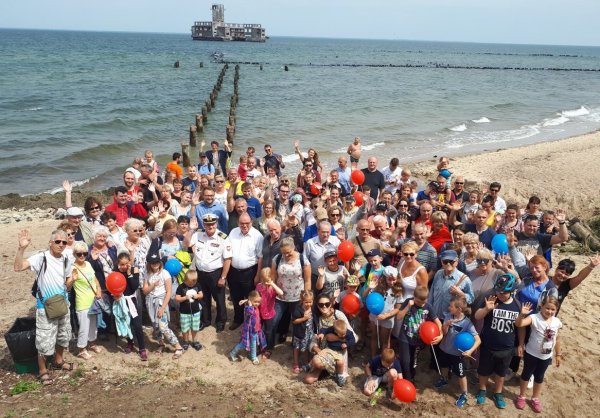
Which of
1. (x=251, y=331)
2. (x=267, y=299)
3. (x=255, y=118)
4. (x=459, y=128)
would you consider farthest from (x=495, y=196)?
(x=255, y=118)

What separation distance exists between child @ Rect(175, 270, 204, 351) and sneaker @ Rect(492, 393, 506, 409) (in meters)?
3.93

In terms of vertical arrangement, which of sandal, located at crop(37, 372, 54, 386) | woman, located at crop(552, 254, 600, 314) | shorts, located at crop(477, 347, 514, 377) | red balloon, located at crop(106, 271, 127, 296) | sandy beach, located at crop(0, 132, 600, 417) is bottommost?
sandy beach, located at crop(0, 132, 600, 417)

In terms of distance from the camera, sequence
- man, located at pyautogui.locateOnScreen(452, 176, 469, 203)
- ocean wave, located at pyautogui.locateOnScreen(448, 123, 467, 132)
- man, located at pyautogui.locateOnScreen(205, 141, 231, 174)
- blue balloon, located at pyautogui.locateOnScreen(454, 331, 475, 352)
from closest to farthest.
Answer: blue balloon, located at pyautogui.locateOnScreen(454, 331, 475, 352)
man, located at pyautogui.locateOnScreen(452, 176, 469, 203)
man, located at pyautogui.locateOnScreen(205, 141, 231, 174)
ocean wave, located at pyautogui.locateOnScreen(448, 123, 467, 132)

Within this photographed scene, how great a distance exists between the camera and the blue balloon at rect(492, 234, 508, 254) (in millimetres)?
6258

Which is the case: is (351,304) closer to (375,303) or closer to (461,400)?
(375,303)

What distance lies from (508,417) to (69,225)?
595 centimetres

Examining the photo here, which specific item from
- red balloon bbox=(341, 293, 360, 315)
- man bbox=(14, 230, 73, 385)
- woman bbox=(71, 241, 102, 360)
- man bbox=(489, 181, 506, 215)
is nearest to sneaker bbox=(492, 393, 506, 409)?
red balloon bbox=(341, 293, 360, 315)

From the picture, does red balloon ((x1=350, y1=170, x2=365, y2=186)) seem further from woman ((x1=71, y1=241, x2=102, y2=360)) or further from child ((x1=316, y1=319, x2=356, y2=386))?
woman ((x1=71, y1=241, x2=102, y2=360))

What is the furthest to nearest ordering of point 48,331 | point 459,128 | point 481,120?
point 481,120 → point 459,128 → point 48,331

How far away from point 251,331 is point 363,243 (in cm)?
191

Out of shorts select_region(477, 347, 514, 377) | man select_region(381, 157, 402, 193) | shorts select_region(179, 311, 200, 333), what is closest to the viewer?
shorts select_region(477, 347, 514, 377)

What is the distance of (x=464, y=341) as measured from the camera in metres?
5.52

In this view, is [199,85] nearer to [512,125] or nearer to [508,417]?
[512,125]

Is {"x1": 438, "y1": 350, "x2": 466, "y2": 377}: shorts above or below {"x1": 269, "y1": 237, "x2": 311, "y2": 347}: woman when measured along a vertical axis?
below
